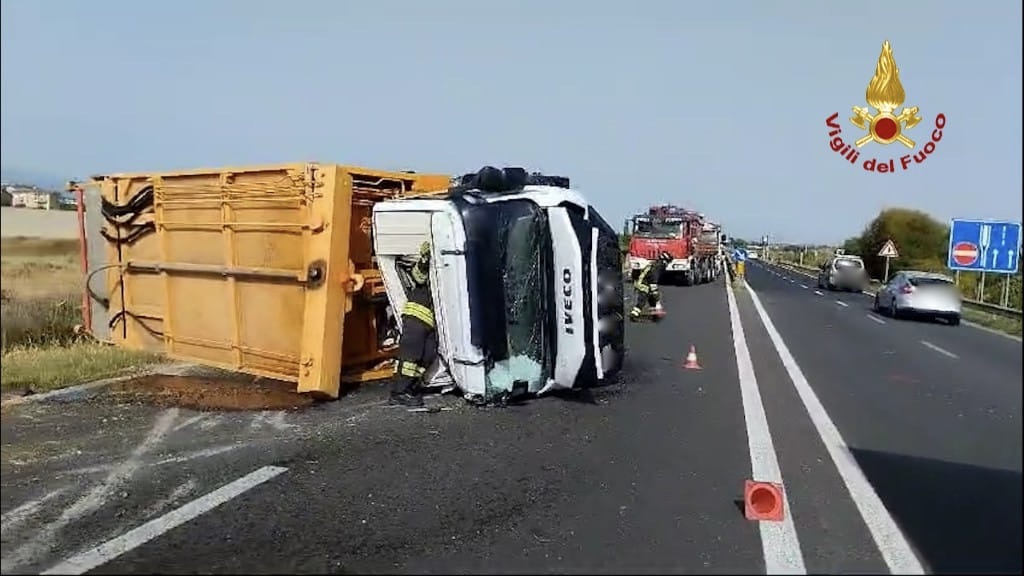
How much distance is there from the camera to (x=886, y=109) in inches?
82.1

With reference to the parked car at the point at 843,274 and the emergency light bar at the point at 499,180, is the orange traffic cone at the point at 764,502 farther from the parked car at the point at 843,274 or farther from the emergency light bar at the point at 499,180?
the emergency light bar at the point at 499,180

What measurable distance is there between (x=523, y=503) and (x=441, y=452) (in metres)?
1.19

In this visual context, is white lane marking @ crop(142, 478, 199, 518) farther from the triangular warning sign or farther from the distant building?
the triangular warning sign

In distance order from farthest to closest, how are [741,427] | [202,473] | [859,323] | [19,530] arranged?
[741,427] < [202,473] < [19,530] < [859,323]

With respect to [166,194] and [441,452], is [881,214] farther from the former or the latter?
[166,194]

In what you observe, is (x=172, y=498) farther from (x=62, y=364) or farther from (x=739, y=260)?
(x=739, y=260)

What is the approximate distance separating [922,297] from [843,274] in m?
0.39

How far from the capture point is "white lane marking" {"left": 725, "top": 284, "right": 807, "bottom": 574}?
2801mm

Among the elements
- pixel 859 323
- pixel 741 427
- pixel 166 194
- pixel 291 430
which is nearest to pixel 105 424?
pixel 291 430

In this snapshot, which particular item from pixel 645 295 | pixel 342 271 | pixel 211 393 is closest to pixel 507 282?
pixel 342 271

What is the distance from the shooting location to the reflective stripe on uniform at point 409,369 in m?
6.38

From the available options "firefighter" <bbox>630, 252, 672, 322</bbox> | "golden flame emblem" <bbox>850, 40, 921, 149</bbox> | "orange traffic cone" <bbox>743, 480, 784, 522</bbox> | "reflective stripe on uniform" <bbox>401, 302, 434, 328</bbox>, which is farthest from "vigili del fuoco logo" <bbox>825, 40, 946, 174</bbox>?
"firefighter" <bbox>630, 252, 672, 322</bbox>

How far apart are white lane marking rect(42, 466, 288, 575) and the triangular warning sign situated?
2.60 metres

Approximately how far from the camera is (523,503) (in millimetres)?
4016
